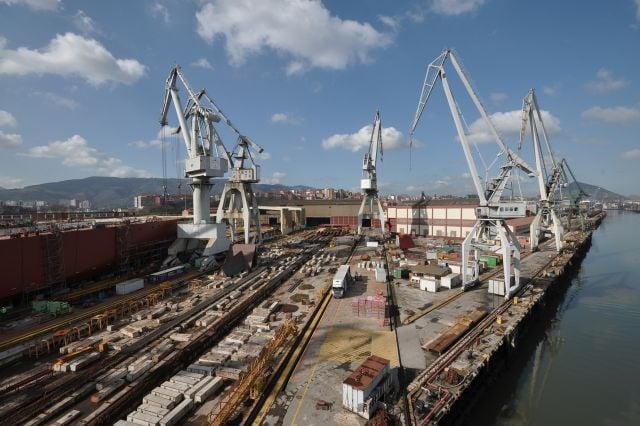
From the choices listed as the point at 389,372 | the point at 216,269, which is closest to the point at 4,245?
the point at 216,269

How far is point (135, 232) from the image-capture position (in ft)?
117

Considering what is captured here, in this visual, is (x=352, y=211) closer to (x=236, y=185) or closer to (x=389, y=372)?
(x=236, y=185)

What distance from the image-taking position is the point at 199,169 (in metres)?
39.0

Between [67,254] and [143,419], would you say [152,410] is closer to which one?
[143,419]

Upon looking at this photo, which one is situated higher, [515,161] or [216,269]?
[515,161]

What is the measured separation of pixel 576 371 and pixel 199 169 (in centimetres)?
4032

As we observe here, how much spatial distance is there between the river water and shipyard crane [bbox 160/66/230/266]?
32.5 m

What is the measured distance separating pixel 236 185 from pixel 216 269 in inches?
557

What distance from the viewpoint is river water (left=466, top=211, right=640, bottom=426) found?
615 inches

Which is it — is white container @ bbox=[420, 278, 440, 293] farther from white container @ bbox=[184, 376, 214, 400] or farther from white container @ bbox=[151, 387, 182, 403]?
white container @ bbox=[151, 387, 182, 403]

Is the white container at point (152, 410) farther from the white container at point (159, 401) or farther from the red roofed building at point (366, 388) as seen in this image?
the red roofed building at point (366, 388)

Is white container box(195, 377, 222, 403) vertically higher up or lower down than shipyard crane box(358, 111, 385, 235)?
lower down

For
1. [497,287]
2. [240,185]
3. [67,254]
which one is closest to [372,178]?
[240,185]

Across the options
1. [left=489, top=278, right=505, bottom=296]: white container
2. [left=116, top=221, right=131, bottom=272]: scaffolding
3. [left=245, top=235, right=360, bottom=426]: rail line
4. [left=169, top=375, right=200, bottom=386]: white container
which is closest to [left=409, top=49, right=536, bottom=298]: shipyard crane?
[left=489, top=278, right=505, bottom=296]: white container
